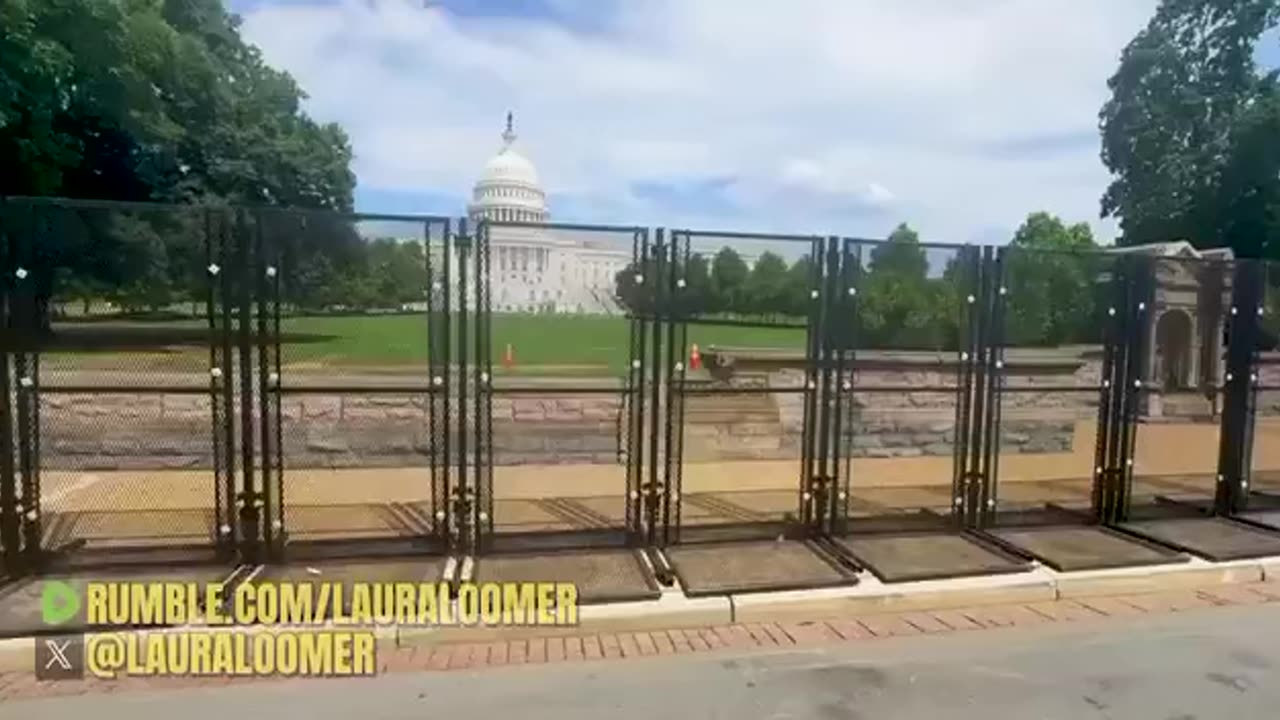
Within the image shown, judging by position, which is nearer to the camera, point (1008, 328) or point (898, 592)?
point (898, 592)

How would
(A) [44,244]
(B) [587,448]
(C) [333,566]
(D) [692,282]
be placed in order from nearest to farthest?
1. (A) [44,244]
2. (C) [333,566]
3. (D) [692,282]
4. (B) [587,448]

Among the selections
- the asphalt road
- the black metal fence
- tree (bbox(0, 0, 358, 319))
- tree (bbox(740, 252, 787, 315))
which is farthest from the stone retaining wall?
the asphalt road

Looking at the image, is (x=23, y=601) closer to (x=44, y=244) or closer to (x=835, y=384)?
(x=44, y=244)

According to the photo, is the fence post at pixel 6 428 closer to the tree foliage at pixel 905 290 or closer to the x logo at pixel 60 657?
the x logo at pixel 60 657

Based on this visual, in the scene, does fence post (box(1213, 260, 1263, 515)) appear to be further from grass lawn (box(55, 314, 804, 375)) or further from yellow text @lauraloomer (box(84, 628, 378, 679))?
yellow text @lauraloomer (box(84, 628, 378, 679))

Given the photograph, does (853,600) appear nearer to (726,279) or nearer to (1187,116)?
(726,279)

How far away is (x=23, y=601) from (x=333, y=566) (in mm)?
1625

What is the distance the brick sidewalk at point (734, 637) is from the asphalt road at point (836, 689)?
117 millimetres

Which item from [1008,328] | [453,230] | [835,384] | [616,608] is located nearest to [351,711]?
[616,608]

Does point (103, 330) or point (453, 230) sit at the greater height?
point (453, 230)

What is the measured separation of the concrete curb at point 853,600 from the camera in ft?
14.1

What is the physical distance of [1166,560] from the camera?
5559 mm

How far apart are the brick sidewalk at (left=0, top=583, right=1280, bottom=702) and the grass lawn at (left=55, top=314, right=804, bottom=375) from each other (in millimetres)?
1995

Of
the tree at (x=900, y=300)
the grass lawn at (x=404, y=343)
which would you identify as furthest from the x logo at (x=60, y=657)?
the tree at (x=900, y=300)
